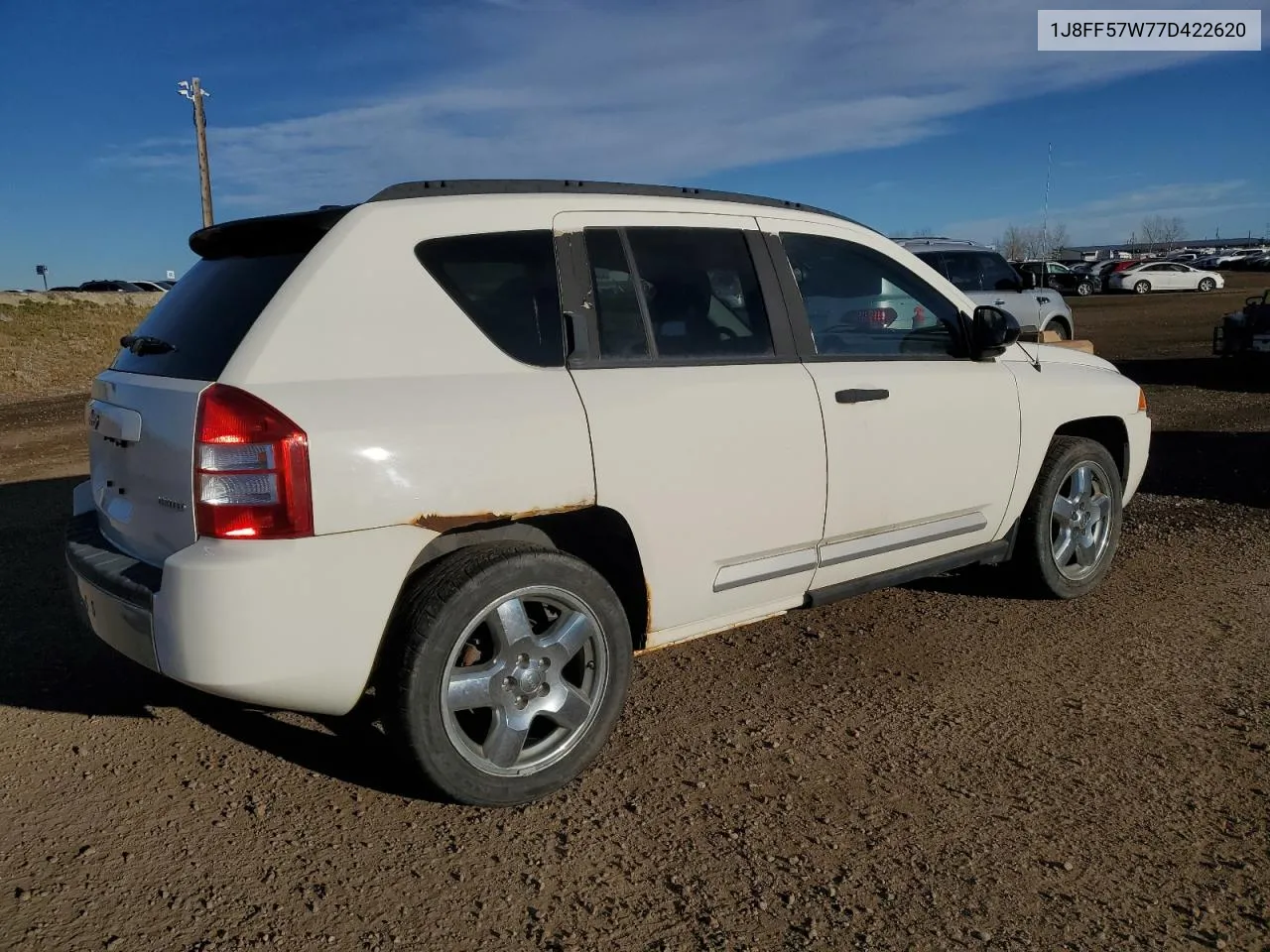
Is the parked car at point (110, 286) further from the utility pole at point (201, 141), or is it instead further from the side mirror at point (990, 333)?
the side mirror at point (990, 333)

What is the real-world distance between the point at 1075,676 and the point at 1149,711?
358 millimetres

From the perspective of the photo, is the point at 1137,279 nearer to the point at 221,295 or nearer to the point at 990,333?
the point at 990,333

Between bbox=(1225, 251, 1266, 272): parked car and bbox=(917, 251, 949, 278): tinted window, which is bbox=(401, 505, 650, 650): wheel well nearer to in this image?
bbox=(917, 251, 949, 278): tinted window

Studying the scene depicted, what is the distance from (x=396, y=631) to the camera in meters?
2.90

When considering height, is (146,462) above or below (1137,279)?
below

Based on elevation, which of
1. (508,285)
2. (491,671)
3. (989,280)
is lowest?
(491,671)

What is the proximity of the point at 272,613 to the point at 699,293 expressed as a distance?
1875mm

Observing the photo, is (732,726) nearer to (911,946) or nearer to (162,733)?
(911,946)

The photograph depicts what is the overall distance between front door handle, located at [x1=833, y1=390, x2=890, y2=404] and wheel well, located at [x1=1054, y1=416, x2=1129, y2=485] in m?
1.68

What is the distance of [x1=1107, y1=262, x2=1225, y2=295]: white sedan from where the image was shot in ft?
140

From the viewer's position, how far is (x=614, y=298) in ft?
11.3

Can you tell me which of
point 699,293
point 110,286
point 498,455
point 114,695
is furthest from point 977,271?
point 110,286

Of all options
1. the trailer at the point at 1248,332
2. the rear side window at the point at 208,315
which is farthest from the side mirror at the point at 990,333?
the trailer at the point at 1248,332

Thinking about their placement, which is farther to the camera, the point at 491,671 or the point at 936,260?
the point at 936,260
